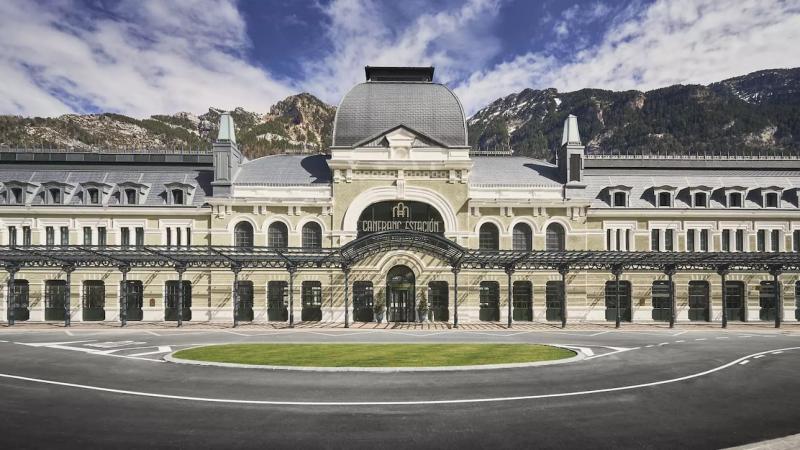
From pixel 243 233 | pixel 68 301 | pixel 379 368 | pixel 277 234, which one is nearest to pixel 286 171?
pixel 277 234

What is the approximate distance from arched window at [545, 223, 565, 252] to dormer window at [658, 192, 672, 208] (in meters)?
9.84

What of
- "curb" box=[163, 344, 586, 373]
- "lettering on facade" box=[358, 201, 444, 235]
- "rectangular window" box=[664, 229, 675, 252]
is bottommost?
"curb" box=[163, 344, 586, 373]

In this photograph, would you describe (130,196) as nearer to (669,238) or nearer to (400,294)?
(400,294)

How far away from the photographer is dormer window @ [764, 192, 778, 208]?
44438mm

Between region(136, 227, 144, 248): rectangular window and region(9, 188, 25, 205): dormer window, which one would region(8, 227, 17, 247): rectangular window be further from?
region(136, 227, 144, 248): rectangular window

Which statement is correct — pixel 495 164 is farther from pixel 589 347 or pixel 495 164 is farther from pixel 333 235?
pixel 589 347

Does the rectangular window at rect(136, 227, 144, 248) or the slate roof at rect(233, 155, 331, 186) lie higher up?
the slate roof at rect(233, 155, 331, 186)

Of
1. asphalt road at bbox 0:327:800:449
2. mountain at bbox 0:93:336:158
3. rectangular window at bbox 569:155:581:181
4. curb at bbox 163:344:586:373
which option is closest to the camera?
asphalt road at bbox 0:327:800:449

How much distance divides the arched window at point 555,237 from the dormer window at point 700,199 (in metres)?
12.9

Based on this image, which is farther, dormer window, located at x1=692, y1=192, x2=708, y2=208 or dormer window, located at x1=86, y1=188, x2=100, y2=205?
dormer window, located at x1=692, y1=192, x2=708, y2=208

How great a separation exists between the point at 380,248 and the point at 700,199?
96.1 ft

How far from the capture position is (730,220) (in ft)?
143

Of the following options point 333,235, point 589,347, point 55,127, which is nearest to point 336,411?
point 589,347

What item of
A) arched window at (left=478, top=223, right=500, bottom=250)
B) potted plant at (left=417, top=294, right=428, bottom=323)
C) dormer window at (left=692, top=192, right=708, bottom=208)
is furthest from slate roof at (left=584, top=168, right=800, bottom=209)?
potted plant at (left=417, top=294, right=428, bottom=323)
